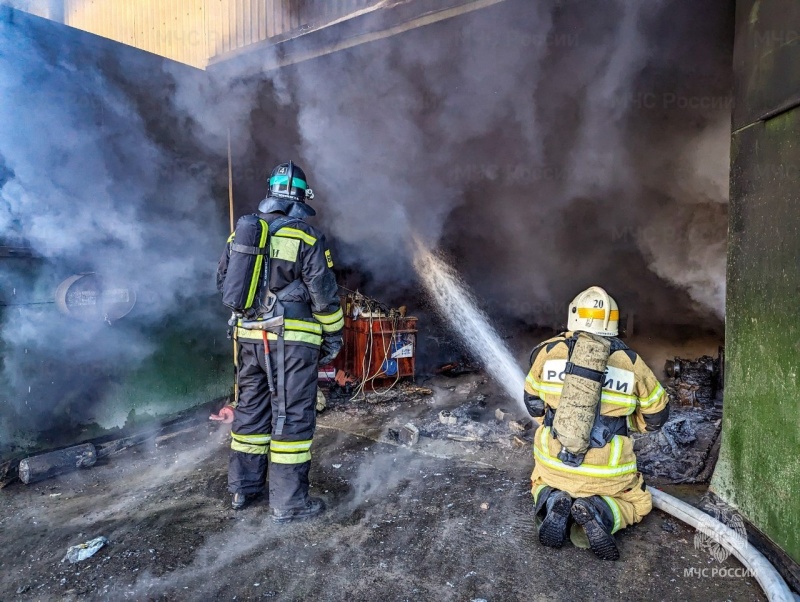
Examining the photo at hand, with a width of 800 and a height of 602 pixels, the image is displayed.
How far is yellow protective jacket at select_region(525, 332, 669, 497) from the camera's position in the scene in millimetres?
2803

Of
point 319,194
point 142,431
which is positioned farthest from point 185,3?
point 142,431

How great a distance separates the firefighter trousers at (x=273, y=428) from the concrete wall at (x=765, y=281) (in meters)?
2.74

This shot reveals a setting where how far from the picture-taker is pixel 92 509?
135 inches

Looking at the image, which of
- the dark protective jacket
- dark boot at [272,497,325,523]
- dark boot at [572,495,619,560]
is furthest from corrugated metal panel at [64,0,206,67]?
dark boot at [572,495,619,560]

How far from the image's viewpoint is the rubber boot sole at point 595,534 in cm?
270

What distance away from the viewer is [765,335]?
2852mm

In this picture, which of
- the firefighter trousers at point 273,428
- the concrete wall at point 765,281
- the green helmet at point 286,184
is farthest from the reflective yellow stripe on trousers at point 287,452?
the concrete wall at point 765,281

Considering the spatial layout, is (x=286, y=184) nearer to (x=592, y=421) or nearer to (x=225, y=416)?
(x=592, y=421)

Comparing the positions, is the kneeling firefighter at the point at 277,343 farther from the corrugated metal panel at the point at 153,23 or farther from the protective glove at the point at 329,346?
the corrugated metal panel at the point at 153,23

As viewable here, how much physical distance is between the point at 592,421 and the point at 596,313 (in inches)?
24.3

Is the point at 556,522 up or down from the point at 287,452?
down

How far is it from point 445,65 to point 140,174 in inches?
146

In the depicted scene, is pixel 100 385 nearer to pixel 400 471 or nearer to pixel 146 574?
pixel 146 574

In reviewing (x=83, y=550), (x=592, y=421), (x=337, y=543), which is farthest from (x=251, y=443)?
(x=592, y=421)
